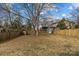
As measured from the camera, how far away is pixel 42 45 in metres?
2.08

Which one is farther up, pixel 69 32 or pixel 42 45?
pixel 69 32

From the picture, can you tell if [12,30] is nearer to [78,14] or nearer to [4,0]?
[4,0]

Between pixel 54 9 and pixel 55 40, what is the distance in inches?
11.0

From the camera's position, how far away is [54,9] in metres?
2.09

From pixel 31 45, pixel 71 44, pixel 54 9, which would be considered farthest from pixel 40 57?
pixel 54 9

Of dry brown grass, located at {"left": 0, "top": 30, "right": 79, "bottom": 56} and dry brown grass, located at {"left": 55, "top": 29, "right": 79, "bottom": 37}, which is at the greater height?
dry brown grass, located at {"left": 55, "top": 29, "right": 79, "bottom": 37}

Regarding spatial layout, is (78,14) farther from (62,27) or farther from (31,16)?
(31,16)

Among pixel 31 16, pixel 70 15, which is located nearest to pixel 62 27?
pixel 70 15

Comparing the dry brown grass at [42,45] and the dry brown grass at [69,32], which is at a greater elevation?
the dry brown grass at [69,32]

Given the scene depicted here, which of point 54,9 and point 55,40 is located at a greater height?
point 54,9

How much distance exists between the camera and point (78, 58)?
81.0 inches

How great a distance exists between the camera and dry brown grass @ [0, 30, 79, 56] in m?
2.07

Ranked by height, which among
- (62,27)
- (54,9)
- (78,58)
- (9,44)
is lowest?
(78,58)

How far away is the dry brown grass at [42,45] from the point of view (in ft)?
6.78
